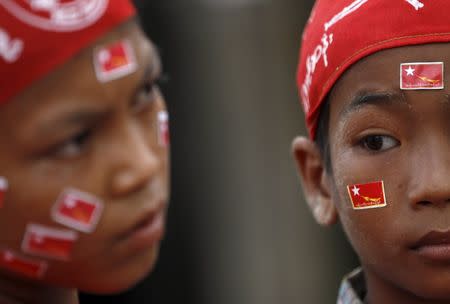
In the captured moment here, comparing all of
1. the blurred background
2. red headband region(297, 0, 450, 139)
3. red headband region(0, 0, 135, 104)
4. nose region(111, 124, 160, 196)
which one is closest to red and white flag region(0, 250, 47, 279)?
nose region(111, 124, 160, 196)

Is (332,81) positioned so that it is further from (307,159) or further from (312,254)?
(312,254)

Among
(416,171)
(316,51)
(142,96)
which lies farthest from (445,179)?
(142,96)

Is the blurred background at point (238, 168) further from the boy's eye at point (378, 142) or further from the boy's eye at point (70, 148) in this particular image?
the boy's eye at point (70, 148)

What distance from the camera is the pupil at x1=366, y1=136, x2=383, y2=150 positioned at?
300 cm

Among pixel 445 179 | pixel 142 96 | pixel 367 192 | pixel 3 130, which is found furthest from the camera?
pixel 367 192

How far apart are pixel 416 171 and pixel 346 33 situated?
0.48 meters

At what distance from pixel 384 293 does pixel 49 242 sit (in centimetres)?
120

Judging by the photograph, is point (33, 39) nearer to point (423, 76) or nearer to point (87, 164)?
point (87, 164)

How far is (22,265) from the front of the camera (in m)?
2.54

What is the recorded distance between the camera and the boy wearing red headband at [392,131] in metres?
2.88

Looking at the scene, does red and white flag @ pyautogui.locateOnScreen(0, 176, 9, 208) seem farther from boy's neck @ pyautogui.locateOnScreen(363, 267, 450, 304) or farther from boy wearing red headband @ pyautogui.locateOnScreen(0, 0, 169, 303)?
boy's neck @ pyautogui.locateOnScreen(363, 267, 450, 304)

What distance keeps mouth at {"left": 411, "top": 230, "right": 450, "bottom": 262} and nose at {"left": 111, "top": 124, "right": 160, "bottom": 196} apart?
83 cm

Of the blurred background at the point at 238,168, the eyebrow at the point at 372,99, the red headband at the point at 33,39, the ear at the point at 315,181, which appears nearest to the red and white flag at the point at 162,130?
the red headband at the point at 33,39

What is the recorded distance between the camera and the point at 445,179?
9.24ft
